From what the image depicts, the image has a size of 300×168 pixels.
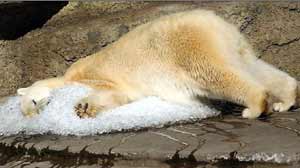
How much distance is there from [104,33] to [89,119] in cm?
211

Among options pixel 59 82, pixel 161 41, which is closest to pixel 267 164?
pixel 161 41

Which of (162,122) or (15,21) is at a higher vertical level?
(15,21)

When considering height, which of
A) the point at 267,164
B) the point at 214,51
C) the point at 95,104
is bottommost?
the point at 267,164

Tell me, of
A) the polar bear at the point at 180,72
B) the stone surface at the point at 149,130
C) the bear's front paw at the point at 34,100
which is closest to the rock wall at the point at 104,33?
the stone surface at the point at 149,130

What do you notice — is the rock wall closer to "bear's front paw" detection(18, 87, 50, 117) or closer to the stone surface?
the stone surface

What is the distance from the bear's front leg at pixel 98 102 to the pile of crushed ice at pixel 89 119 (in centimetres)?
5

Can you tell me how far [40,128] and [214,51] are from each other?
1.49 m

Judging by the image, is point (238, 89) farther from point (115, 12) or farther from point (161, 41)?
point (115, 12)

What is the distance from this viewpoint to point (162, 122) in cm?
450

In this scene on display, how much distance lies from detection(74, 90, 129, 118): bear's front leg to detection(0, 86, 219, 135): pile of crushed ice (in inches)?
2.1

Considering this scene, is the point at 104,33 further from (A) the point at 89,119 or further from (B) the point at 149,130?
(B) the point at 149,130

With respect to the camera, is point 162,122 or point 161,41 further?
point 161,41

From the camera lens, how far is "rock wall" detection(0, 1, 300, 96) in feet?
21.1

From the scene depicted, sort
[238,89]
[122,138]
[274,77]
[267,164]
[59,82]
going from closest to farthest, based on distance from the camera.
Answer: [267,164], [122,138], [238,89], [274,77], [59,82]
